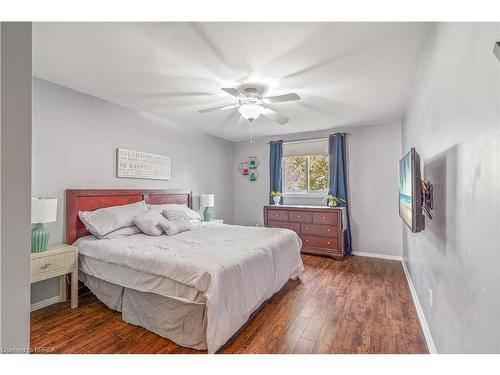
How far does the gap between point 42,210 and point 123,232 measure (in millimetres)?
831

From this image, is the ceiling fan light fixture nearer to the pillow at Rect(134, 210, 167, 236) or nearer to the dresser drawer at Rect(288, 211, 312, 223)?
the pillow at Rect(134, 210, 167, 236)

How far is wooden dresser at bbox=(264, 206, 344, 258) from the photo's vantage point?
13.8 feet

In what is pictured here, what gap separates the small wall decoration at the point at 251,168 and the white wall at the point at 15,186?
4.84 m

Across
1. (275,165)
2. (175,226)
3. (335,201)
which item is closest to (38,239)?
(175,226)

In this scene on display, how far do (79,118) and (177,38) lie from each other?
1.88 m

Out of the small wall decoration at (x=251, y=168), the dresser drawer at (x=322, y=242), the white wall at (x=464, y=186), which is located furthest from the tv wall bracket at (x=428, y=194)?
the small wall decoration at (x=251, y=168)

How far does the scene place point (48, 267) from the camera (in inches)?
90.0

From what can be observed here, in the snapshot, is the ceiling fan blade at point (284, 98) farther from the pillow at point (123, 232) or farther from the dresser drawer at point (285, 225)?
the dresser drawer at point (285, 225)

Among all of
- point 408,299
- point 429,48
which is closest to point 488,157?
point 429,48

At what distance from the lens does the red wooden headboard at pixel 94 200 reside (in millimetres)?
2793

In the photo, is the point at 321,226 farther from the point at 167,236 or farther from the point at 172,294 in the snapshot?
the point at 172,294

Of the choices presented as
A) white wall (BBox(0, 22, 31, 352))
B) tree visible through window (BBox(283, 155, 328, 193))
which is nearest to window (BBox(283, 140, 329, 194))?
tree visible through window (BBox(283, 155, 328, 193))

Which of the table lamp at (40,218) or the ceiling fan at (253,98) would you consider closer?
the table lamp at (40,218)
